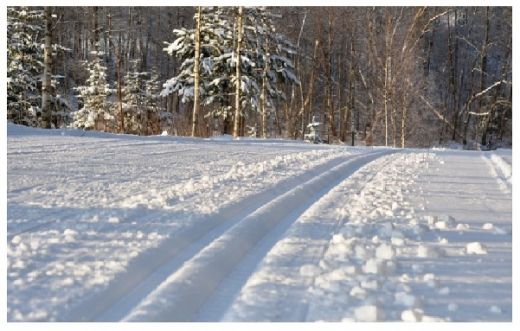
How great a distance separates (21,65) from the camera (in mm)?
21609

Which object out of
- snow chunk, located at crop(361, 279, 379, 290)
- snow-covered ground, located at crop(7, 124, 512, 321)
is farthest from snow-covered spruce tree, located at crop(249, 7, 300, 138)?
snow chunk, located at crop(361, 279, 379, 290)

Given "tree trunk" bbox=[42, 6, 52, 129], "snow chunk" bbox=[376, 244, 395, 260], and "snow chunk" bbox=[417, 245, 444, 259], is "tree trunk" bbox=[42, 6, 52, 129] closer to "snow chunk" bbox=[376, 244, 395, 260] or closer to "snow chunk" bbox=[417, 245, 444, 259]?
"snow chunk" bbox=[376, 244, 395, 260]

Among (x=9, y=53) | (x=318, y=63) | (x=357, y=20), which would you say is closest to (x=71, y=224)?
(x=9, y=53)

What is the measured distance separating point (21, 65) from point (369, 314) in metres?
22.4

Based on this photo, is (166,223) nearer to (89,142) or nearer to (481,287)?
(481,287)

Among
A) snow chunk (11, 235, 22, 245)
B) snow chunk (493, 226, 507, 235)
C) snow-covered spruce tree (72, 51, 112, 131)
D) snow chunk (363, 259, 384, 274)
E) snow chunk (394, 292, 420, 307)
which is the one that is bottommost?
snow chunk (394, 292, 420, 307)

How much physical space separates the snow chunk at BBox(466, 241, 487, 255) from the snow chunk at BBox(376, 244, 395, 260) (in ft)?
2.25

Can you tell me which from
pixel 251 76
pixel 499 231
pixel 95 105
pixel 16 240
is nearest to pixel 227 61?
pixel 251 76

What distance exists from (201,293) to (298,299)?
0.63 metres

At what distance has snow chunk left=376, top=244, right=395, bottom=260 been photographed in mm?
3840

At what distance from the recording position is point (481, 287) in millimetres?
3312

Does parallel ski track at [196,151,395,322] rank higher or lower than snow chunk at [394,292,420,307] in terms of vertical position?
lower

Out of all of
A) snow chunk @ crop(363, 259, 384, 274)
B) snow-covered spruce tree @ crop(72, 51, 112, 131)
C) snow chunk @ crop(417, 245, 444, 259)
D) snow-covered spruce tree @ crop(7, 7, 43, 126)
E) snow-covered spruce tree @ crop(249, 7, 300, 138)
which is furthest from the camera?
snow-covered spruce tree @ crop(249, 7, 300, 138)

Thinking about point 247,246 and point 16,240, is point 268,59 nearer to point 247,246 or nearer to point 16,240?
point 247,246
